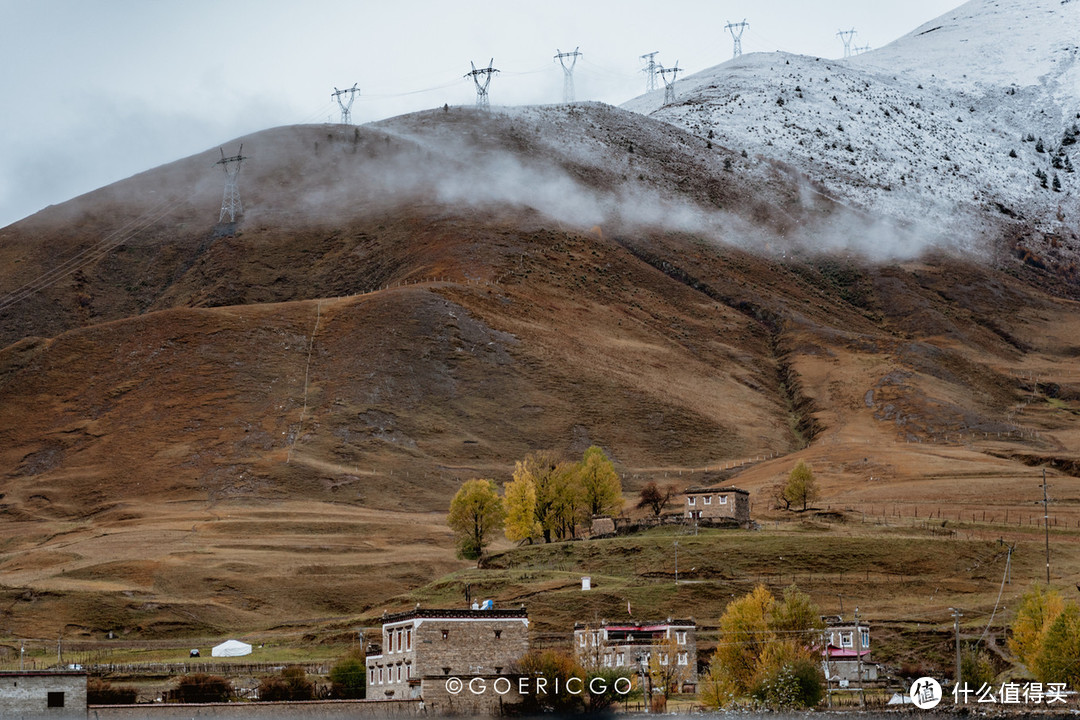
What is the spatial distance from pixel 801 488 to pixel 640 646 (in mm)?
54592

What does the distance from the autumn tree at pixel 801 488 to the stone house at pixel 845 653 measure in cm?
4569

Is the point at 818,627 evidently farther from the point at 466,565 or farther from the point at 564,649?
the point at 466,565

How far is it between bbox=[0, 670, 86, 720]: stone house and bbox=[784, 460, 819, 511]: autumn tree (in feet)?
280

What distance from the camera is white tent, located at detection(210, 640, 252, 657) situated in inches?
4013

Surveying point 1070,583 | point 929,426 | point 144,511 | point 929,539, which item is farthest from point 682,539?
point 929,426

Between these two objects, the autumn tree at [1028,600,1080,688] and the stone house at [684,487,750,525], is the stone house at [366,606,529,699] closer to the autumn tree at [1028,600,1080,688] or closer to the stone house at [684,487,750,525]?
the autumn tree at [1028,600,1080,688]

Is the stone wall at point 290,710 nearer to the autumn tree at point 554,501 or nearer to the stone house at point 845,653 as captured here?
the stone house at point 845,653

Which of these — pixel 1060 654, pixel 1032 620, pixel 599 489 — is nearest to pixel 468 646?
pixel 1060 654

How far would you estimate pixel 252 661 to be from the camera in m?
97.9

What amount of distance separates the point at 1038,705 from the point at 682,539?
1808 inches

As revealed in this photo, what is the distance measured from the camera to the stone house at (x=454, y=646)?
67125mm

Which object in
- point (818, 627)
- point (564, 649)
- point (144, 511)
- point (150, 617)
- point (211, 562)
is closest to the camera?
point (818, 627)

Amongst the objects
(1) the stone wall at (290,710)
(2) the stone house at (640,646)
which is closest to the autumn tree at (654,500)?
(2) the stone house at (640,646)

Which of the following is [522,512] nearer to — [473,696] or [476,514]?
[476,514]
